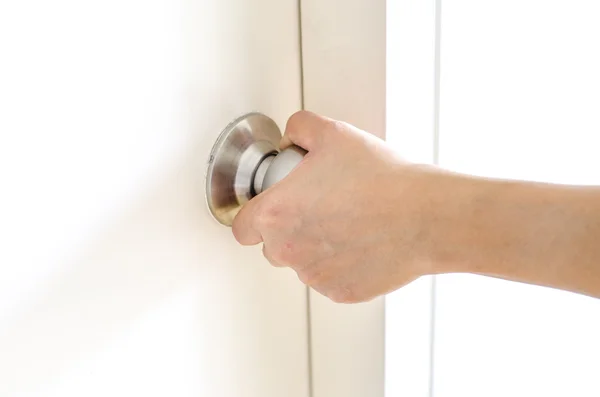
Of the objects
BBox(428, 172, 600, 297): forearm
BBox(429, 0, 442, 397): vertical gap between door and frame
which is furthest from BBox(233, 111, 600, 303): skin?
BBox(429, 0, 442, 397): vertical gap between door and frame

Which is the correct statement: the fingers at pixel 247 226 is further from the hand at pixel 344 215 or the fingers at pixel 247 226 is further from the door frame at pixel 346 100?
the door frame at pixel 346 100

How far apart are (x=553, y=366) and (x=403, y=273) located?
9.3 inches

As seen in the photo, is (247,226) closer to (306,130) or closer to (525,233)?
(306,130)

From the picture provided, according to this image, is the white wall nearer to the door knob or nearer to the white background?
the white background

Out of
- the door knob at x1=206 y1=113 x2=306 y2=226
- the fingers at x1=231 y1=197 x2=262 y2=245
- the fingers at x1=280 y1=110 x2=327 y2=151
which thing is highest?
the fingers at x1=280 y1=110 x2=327 y2=151

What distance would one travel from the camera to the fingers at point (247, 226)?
1.36 ft

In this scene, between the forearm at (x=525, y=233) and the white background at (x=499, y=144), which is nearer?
the forearm at (x=525, y=233)

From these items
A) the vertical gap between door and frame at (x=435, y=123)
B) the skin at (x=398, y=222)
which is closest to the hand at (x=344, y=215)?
the skin at (x=398, y=222)

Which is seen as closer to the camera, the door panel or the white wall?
the door panel

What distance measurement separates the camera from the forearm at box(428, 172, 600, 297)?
13.1 inches

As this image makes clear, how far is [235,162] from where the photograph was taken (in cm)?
43

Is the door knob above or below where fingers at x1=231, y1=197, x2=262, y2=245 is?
above

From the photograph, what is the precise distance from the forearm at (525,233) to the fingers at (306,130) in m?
0.10

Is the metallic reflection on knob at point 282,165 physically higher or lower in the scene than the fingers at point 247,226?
higher
